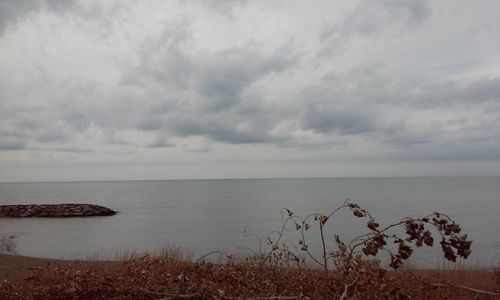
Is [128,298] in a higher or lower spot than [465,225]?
higher

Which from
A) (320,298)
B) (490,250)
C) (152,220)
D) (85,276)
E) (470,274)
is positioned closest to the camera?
(320,298)

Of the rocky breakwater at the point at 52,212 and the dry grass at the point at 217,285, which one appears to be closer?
the dry grass at the point at 217,285

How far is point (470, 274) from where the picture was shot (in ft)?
32.4

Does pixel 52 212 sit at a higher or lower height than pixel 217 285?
lower

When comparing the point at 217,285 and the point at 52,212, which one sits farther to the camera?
the point at 52,212

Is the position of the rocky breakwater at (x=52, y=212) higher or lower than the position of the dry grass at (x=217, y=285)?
lower

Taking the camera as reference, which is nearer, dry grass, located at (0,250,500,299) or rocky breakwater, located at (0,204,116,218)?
dry grass, located at (0,250,500,299)

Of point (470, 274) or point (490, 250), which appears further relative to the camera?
point (490, 250)

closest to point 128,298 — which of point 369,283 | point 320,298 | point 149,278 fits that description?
point 149,278

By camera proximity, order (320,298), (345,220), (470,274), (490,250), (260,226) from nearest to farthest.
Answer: (320,298)
(470,274)
(490,250)
(260,226)
(345,220)

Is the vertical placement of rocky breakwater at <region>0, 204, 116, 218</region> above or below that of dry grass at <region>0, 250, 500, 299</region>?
below

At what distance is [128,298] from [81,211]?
6015 cm

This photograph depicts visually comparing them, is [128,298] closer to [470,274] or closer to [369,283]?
[369,283]

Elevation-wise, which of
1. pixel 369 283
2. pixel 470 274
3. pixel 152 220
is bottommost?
pixel 152 220
